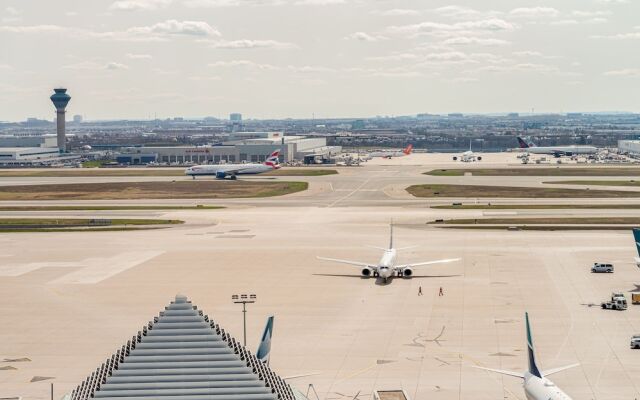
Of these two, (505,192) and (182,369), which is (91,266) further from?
(505,192)

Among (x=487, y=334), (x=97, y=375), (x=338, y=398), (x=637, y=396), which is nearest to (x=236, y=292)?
(x=487, y=334)

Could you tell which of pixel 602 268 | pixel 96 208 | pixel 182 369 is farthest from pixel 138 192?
pixel 182 369

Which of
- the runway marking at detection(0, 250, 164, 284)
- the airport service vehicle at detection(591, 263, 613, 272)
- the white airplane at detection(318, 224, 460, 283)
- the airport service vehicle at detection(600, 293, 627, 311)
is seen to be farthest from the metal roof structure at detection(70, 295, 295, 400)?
the airport service vehicle at detection(591, 263, 613, 272)

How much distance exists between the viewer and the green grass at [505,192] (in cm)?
17350

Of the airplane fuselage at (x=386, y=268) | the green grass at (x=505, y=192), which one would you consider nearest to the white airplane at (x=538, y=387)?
the airplane fuselage at (x=386, y=268)

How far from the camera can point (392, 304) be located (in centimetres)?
8081

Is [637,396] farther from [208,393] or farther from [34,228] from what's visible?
[34,228]

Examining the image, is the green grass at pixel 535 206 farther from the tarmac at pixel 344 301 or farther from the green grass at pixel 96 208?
the green grass at pixel 96 208

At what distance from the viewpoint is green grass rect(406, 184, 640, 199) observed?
174m

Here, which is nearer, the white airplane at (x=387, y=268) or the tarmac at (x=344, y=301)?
the tarmac at (x=344, y=301)

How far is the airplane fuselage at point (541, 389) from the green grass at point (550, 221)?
283 ft

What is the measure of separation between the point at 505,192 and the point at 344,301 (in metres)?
104

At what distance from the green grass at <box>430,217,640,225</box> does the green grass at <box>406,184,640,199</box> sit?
3480cm

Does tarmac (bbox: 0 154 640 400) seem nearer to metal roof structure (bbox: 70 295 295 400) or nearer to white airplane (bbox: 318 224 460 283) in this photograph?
white airplane (bbox: 318 224 460 283)
